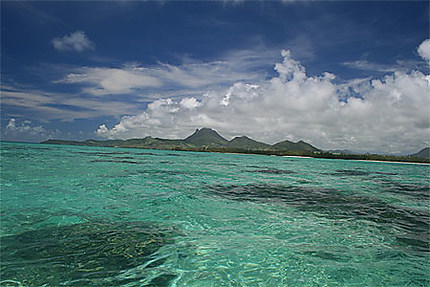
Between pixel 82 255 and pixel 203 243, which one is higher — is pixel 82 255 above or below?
above

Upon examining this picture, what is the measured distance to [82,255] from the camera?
7.79 meters

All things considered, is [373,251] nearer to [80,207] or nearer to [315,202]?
[315,202]

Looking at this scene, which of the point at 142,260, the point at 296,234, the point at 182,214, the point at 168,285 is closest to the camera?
the point at 168,285

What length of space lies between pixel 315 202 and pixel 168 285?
15340 millimetres

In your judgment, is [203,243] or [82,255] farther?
[203,243]

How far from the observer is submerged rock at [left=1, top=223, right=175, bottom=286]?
6.58 meters

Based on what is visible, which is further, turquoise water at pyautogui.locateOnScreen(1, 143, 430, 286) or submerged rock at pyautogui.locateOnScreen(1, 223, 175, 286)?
turquoise water at pyautogui.locateOnScreen(1, 143, 430, 286)

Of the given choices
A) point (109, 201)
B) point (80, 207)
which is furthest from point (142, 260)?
point (109, 201)

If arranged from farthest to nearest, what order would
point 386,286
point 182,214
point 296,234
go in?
point 182,214 < point 296,234 < point 386,286

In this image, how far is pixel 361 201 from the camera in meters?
20.2

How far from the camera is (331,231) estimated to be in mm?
11664

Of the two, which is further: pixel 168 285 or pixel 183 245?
pixel 183 245

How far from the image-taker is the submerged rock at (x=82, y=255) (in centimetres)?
658

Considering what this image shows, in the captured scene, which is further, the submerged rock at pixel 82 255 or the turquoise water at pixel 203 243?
the turquoise water at pixel 203 243
